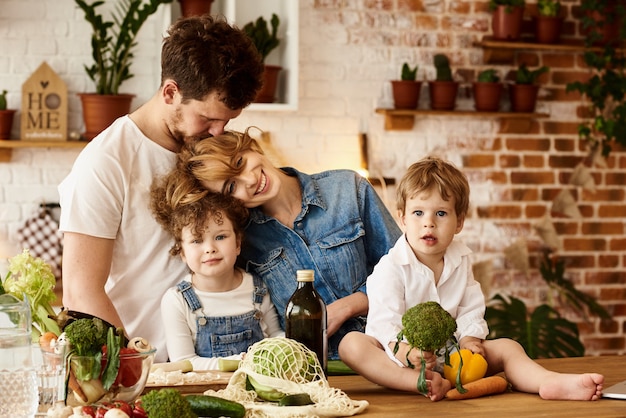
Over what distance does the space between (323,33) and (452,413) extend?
122 inches

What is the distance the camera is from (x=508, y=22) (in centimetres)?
464

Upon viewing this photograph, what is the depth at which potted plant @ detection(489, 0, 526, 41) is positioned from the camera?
4633mm

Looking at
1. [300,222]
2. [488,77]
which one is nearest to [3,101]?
[300,222]

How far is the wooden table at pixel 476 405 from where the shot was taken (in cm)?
175

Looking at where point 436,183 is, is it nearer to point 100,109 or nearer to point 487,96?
point 100,109

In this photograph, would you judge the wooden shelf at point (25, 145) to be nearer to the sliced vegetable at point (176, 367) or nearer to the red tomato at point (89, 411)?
the sliced vegetable at point (176, 367)

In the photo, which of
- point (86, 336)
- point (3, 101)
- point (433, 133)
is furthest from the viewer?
point (433, 133)

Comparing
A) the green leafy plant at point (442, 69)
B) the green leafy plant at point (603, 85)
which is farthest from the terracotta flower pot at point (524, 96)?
the green leafy plant at point (442, 69)

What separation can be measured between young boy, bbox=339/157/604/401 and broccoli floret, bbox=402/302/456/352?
14cm

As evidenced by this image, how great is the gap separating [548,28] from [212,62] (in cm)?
282

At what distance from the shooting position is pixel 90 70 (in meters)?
4.20

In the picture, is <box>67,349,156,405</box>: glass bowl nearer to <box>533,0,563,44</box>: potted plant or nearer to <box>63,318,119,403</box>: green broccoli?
<box>63,318,119,403</box>: green broccoli

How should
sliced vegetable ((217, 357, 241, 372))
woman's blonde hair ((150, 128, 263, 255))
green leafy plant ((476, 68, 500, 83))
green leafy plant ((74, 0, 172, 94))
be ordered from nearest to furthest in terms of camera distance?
sliced vegetable ((217, 357, 241, 372)) < woman's blonde hair ((150, 128, 263, 255)) < green leafy plant ((74, 0, 172, 94)) < green leafy plant ((476, 68, 500, 83))

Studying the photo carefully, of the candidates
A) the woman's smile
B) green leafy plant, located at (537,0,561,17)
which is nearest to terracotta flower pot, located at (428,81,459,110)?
green leafy plant, located at (537,0,561,17)
